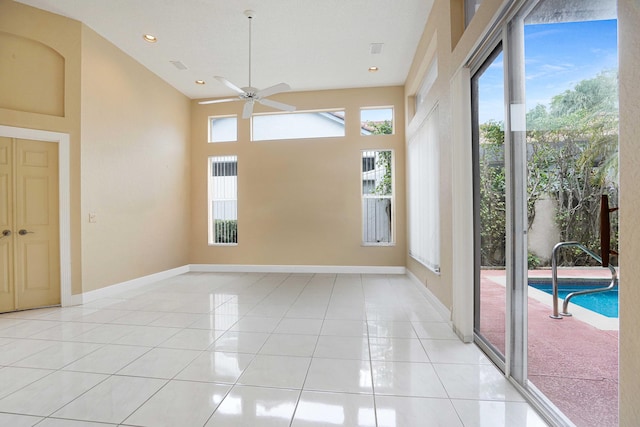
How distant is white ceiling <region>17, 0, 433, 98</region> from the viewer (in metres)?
3.64

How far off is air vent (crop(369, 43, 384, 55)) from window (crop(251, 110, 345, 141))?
1.59 metres

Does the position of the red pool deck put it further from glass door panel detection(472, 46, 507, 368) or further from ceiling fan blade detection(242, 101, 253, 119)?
ceiling fan blade detection(242, 101, 253, 119)

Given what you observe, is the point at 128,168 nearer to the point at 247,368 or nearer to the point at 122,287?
the point at 122,287

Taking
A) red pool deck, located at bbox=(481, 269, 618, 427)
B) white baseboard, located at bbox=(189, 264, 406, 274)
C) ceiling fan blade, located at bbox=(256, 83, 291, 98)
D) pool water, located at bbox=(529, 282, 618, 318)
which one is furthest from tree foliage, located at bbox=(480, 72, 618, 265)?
white baseboard, located at bbox=(189, 264, 406, 274)

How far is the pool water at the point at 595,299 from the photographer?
4.17 feet

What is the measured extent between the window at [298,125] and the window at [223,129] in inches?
17.3

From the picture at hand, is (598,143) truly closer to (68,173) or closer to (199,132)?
(68,173)

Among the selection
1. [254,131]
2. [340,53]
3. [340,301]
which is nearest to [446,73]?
[340,53]

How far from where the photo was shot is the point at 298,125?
6227 mm

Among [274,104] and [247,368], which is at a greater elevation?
[274,104]

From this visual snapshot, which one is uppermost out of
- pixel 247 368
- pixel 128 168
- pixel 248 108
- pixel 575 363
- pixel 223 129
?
pixel 223 129

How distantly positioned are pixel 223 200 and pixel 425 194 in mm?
4238

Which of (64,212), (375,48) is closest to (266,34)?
(375,48)

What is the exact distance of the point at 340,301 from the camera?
4.03 metres
